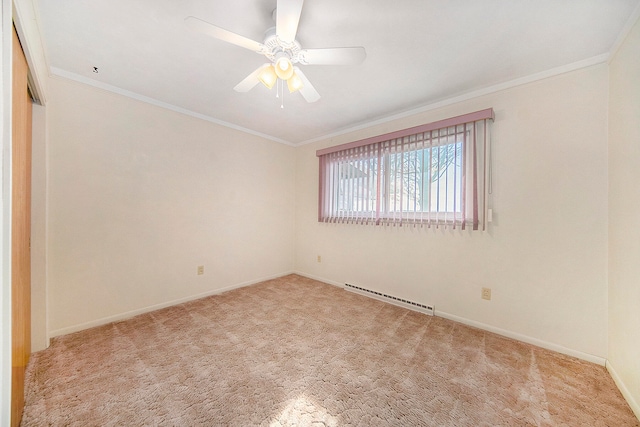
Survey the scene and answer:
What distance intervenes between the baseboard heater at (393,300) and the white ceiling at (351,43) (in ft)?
7.42

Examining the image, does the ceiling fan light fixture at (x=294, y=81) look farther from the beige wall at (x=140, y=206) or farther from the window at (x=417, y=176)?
the beige wall at (x=140, y=206)

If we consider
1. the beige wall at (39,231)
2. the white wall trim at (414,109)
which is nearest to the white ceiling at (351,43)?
the white wall trim at (414,109)

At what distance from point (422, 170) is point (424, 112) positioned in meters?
0.68

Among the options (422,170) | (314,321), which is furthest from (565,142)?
(314,321)

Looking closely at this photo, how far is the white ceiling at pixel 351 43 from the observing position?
1.36m

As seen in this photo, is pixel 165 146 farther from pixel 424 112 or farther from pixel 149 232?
pixel 424 112

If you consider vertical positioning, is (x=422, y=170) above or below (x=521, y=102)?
below

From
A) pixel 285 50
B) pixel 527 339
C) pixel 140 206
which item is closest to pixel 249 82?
pixel 285 50

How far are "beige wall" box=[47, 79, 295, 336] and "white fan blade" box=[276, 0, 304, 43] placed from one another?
2032 mm

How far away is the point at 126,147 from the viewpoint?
2336 millimetres

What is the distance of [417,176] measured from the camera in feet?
8.45
